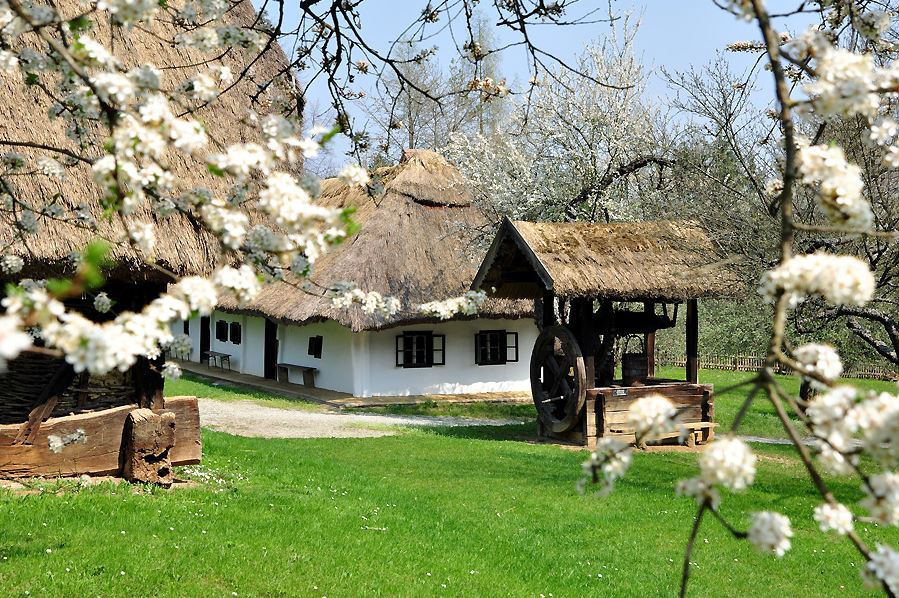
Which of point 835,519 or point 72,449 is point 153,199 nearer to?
point 835,519

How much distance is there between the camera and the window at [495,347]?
2062 centimetres

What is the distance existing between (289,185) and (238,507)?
5822mm

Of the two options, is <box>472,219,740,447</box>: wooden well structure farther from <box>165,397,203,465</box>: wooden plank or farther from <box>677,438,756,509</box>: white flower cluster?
<box>677,438,756,509</box>: white flower cluster

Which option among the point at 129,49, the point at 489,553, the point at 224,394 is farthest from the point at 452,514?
the point at 224,394

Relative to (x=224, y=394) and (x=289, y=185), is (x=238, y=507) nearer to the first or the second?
(x=289, y=185)

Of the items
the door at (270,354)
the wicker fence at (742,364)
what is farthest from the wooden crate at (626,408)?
the door at (270,354)

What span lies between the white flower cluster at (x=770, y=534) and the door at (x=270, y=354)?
22.4 metres

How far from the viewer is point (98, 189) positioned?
721cm

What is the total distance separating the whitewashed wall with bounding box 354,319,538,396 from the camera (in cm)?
1962

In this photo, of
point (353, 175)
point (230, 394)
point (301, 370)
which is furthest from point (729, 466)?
point (301, 370)

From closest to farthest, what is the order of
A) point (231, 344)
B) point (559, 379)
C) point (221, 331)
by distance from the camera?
point (559, 379), point (231, 344), point (221, 331)

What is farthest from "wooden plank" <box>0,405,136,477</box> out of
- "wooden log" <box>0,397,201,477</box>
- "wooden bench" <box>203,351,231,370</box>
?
"wooden bench" <box>203,351,231,370</box>

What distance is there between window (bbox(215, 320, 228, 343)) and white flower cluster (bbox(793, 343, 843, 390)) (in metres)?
25.4

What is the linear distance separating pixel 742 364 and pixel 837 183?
27.3 metres
